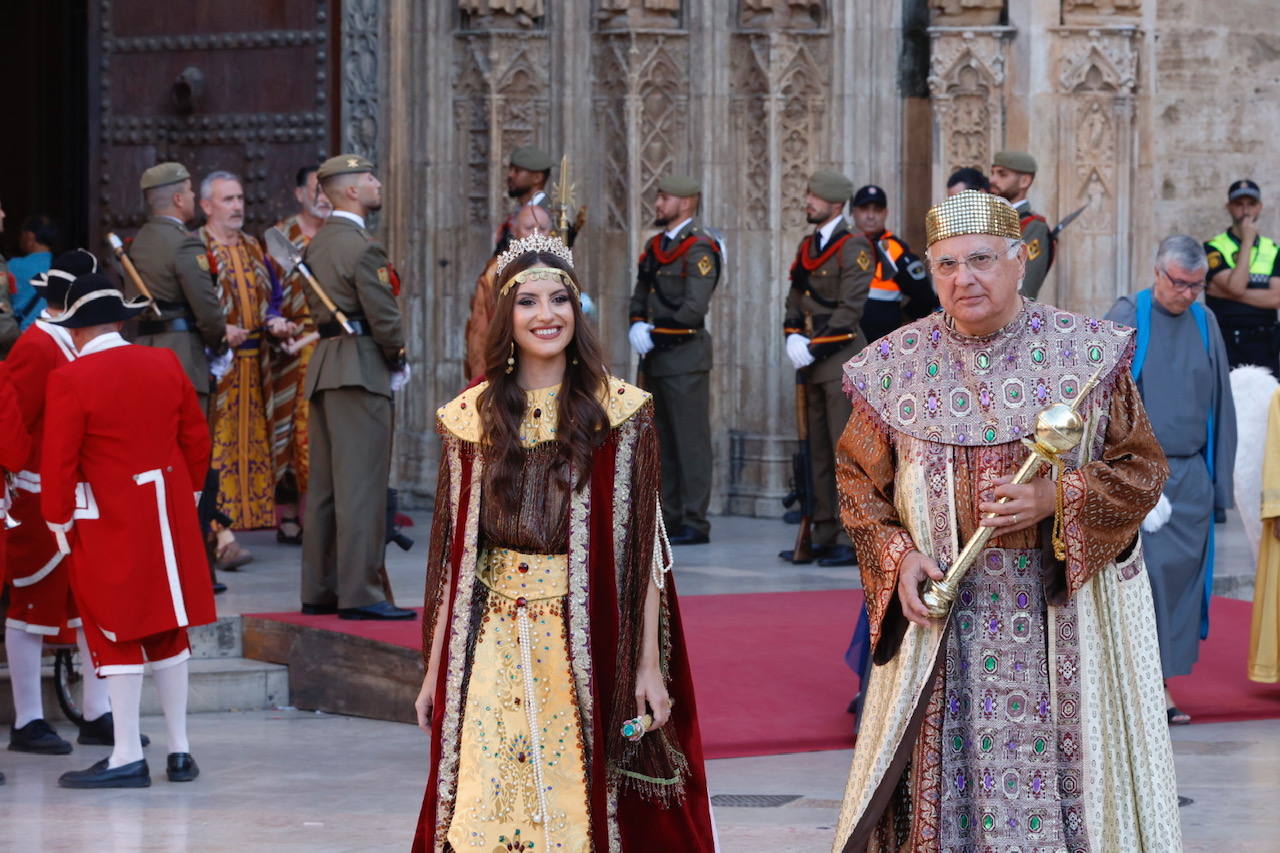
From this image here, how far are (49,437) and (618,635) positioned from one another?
9.53ft

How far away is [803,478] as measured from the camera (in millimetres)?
11938

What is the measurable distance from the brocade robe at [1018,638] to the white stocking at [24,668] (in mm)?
4196

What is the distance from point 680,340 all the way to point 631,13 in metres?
2.27

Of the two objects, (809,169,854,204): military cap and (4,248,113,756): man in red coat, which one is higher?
(809,169,854,204): military cap

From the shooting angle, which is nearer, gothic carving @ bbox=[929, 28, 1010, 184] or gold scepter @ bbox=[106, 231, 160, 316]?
gold scepter @ bbox=[106, 231, 160, 316]

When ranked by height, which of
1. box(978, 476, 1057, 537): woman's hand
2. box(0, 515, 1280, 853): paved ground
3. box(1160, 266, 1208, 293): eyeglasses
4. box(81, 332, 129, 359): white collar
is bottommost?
box(0, 515, 1280, 853): paved ground

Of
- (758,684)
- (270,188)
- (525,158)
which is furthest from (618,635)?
(270,188)

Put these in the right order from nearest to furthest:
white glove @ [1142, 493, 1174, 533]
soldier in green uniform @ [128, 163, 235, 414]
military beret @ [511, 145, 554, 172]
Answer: white glove @ [1142, 493, 1174, 533], soldier in green uniform @ [128, 163, 235, 414], military beret @ [511, 145, 554, 172]

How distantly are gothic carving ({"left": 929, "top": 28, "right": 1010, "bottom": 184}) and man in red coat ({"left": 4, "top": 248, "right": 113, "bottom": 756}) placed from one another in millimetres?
6507

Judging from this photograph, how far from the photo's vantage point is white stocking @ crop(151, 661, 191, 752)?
7.68m

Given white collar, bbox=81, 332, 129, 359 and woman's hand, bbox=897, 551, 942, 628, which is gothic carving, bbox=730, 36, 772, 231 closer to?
white collar, bbox=81, 332, 129, 359

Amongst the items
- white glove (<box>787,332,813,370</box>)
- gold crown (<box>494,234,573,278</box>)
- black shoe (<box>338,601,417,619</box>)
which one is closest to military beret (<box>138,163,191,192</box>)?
black shoe (<box>338,601,417,619</box>)

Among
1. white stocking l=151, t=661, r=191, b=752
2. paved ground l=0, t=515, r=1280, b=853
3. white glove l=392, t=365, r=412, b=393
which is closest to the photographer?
paved ground l=0, t=515, r=1280, b=853

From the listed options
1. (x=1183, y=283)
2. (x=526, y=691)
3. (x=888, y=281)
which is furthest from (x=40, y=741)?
(x=888, y=281)
